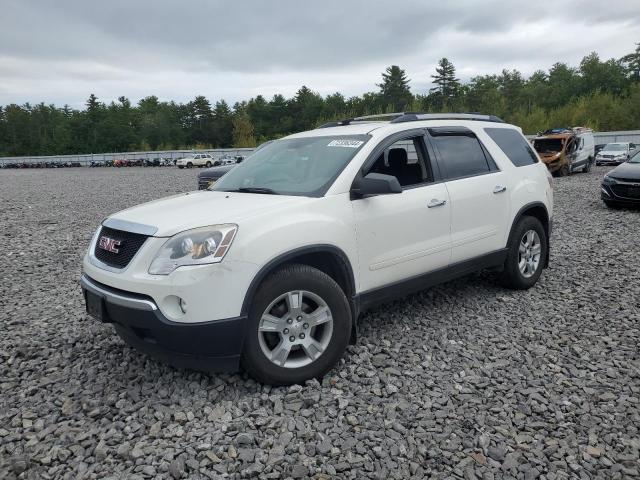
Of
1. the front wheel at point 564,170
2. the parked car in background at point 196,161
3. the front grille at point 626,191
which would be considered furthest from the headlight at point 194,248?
the parked car in background at point 196,161

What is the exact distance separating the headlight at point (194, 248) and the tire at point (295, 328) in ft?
1.24

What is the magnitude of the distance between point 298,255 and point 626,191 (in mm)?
10060

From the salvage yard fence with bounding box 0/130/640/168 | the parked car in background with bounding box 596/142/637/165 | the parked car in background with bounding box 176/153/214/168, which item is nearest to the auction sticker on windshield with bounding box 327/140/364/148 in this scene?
the parked car in background with bounding box 596/142/637/165

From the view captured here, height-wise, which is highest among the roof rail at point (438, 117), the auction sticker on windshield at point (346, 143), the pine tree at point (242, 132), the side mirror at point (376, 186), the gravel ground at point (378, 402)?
the pine tree at point (242, 132)

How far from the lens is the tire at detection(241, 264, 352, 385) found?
10.5 feet

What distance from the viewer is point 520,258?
5.33m

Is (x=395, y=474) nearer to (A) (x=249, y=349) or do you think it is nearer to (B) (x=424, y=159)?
(A) (x=249, y=349)

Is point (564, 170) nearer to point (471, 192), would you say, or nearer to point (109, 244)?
point (471, 192)

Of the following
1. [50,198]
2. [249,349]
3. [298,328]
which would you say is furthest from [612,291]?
[50,198]

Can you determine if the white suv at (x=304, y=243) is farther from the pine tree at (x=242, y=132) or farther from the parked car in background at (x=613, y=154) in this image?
the pine tree at (x=242, y=132)

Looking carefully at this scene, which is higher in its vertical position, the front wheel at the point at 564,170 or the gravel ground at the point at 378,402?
the front wheel at the point at 564,170

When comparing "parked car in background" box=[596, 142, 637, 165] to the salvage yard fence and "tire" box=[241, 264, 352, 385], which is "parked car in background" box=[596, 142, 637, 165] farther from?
the salvage yard fence

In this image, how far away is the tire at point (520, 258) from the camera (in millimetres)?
5129

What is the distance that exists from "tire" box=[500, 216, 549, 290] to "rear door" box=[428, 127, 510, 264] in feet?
0.82
